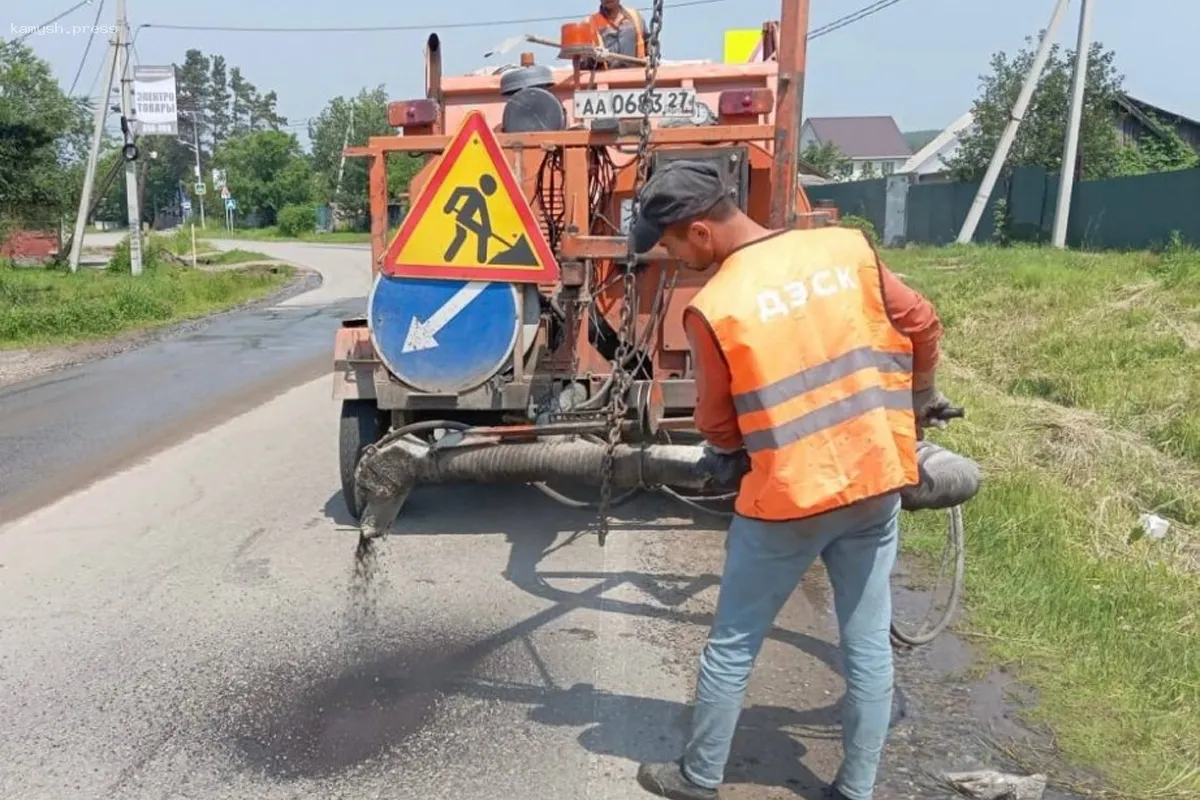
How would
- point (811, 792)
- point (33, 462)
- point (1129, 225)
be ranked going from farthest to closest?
1. point (1129, 225)
2. point (33, 462)
3. point (811, 792)

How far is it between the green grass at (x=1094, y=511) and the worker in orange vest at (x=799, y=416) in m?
1.04

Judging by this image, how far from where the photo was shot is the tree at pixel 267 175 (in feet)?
256

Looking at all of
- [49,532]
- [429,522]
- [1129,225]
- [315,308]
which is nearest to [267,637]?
[429,522]

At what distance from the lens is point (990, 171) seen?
69.5 ft

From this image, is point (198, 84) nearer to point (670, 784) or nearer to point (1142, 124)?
point (1142, 124)

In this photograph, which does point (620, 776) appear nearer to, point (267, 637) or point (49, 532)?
point (267, 637)

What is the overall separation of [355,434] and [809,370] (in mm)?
3735

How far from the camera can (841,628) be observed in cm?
315

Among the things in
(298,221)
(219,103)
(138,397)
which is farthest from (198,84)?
(138,397)

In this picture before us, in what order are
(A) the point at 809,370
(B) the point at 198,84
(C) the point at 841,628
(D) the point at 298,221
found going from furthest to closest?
(B) the point at 198,84 → (D) the point at 298,221 → (C) the point at 841,628 → (A) the point at 809,370

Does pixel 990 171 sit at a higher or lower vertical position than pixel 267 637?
higher

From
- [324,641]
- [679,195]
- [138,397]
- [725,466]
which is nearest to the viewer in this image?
[679,195]

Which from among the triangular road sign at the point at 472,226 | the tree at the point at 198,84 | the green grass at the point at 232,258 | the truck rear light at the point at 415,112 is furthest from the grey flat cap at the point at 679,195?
the tree at the point at 198,84

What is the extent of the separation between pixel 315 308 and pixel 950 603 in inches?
734
